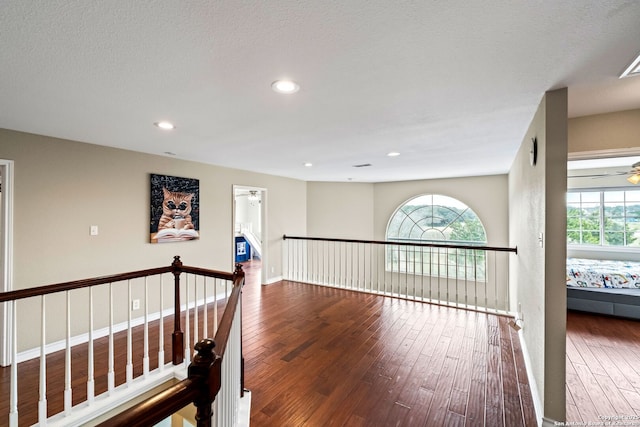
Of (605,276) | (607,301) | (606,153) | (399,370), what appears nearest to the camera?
(606,153)

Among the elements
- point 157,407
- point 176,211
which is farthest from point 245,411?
point 176,211

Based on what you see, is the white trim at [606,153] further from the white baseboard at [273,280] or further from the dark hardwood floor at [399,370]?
the white baseboard at [273,280]

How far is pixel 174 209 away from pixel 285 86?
3.02 m

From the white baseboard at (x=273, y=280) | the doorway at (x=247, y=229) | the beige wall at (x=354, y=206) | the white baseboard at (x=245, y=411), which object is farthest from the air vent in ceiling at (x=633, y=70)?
the doorway at (x=247, y=229)

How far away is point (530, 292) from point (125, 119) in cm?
382

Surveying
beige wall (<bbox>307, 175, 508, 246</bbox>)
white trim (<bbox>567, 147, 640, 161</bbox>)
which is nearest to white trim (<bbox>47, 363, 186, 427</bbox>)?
white trim (<bbox>567, 147, 640, 161</bbox>)

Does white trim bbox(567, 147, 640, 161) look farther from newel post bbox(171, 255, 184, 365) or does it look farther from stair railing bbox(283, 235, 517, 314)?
stair railing bbox(283, 235, 517, 314)

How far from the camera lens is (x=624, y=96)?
70.7 inches

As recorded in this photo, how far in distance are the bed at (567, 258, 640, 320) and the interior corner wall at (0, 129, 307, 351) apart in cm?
555

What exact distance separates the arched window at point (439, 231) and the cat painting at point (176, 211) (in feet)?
13.3

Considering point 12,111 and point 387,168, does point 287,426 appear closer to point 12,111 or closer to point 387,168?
point 12,111

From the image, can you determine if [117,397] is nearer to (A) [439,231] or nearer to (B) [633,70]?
(B) [633,70]

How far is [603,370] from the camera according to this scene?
246cm

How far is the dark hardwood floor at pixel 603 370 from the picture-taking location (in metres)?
1.95
